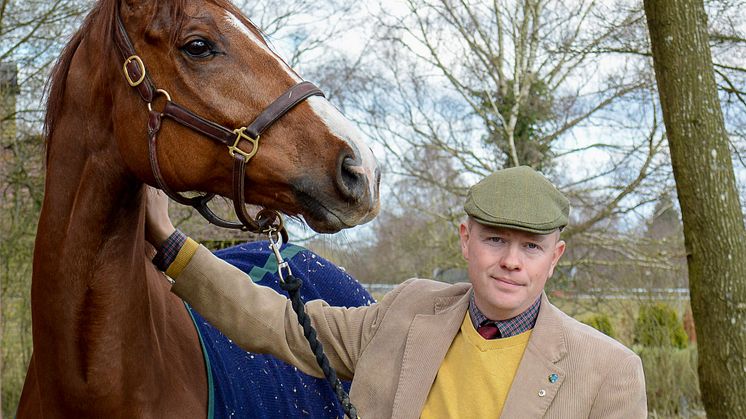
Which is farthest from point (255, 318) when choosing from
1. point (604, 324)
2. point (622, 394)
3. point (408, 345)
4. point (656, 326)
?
point (604, 324)

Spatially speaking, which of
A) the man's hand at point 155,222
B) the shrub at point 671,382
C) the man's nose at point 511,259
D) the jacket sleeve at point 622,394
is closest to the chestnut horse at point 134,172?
the man's hand at point 155,222

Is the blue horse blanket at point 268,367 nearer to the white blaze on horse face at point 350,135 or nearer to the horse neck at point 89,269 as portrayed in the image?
the horse neck at point 89,269

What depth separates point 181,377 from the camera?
2.33 m

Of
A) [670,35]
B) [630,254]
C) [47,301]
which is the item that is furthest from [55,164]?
[630,254]

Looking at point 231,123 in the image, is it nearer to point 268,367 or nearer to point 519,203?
point 519,203

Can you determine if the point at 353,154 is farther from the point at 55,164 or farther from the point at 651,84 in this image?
the point at 651,84

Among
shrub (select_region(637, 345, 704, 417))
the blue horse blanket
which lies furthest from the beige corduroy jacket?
shrub (select_region(637, 345, 704, 417))

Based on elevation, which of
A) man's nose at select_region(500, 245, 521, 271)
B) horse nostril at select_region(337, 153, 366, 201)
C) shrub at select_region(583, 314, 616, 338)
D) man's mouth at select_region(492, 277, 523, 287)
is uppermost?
horse nostril at select_region(337, 153, 366, 201)

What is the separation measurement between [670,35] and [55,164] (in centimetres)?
285

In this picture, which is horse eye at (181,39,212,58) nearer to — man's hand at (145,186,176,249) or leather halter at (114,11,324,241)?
leather halter at (114,11,324,241)

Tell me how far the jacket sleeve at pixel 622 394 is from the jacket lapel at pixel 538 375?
111 mm

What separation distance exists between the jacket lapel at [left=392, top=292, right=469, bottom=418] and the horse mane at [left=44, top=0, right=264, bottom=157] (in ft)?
3.16

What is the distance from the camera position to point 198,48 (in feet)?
6.72

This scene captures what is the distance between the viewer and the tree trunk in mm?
3574
